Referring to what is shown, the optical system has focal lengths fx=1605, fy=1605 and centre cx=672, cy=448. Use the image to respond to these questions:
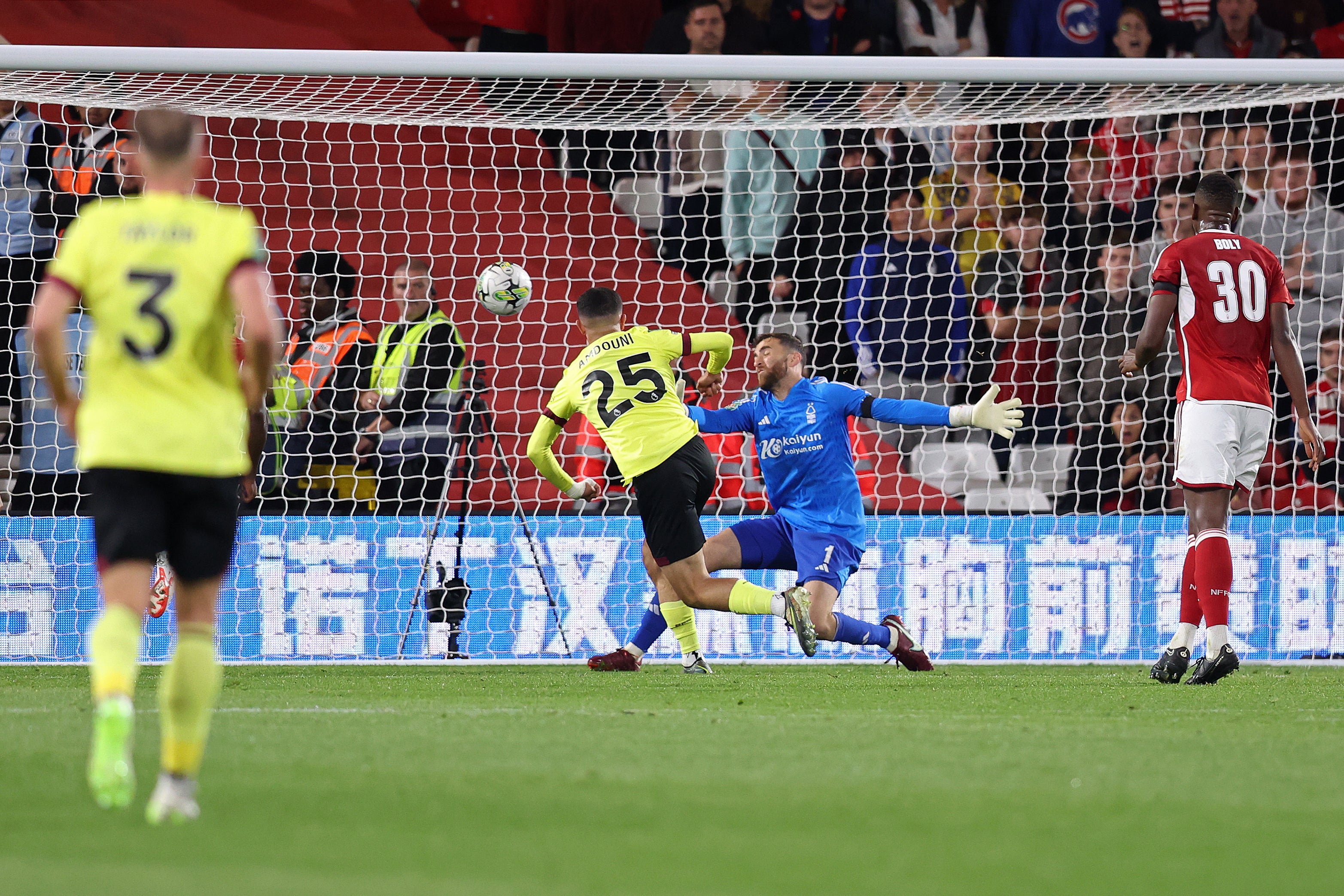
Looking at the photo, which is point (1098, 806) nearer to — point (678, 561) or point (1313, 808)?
point (1313, 808)

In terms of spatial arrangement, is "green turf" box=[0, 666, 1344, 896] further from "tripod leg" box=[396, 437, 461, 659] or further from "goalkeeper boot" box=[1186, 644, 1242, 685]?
"tripod leg" box=[396, 437, 461, 659]

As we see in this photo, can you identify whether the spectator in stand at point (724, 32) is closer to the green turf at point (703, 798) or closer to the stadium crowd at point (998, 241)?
the stadium crowd at point (998, 241)

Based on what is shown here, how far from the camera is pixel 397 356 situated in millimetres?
9398

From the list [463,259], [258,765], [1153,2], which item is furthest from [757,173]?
[258,765]

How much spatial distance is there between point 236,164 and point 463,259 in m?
1.66

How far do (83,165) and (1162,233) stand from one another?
6886mm

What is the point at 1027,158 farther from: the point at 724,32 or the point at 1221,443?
the point at 1221,443

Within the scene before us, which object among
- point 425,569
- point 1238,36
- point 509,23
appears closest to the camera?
point 425,569

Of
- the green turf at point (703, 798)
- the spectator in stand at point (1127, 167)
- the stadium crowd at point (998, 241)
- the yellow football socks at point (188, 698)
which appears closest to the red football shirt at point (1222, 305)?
the green turf at point (703, 798)

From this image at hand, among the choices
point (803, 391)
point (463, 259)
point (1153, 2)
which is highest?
point (1153, 2)

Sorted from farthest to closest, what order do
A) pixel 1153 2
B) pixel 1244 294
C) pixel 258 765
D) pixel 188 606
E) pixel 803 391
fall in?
pixel 1153 2
pixel 803 391
pixel 1244 294
pixel 258 765
pixel 188 606

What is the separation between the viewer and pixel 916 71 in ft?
25.7

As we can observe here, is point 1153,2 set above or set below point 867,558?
above

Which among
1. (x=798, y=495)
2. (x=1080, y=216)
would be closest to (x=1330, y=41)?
(x=1080, y=216)
